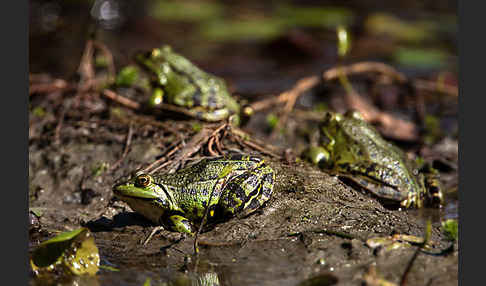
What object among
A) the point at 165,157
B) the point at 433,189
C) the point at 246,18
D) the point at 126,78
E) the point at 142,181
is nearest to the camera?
the point at 142,181

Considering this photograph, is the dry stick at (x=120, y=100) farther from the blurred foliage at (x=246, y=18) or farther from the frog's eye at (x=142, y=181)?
the blurred foliage at (x=246, y=18)

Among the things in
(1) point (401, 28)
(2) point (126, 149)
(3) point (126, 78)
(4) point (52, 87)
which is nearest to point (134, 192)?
(2) point (126, 149)

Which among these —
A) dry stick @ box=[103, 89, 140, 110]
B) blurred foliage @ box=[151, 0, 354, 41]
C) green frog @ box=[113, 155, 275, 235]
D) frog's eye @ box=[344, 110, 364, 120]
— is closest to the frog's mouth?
green frog @ box=[113, 155, 275, 235]

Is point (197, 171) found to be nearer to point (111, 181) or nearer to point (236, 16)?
point (111, 181)

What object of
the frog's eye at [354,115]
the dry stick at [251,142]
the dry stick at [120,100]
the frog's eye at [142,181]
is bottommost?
the dry stick at [120,100]

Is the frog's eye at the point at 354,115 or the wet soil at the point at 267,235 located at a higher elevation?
the frog's eye at the point at 354,115

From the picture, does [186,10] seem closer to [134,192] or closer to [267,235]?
[134,192]

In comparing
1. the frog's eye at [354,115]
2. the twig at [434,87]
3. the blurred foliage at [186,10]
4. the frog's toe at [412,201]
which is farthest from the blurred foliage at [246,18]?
Result: the frog's toe at [412,201]

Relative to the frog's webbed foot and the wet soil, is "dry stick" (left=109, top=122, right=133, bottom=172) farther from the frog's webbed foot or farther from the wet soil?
the frog's webbed foot
